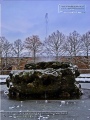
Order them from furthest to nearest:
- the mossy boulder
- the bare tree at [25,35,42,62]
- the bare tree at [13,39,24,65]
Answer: the bare tree at [13,39,24,65] < the bare tree at [25,35,42,62] < the mossy boulder

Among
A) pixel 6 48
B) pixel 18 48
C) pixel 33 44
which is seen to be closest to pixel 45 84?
pixel 33 44

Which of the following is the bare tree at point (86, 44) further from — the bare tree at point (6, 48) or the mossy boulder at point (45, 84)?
the mossy boulder at point (45, 84)

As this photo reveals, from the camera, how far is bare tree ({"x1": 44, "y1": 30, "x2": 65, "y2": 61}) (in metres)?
14.1

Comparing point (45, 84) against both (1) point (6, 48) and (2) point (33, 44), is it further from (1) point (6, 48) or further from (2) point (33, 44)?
(1) point (6, 48)

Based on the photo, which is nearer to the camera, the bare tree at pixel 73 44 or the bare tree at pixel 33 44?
the bare tree at pixel 33 44

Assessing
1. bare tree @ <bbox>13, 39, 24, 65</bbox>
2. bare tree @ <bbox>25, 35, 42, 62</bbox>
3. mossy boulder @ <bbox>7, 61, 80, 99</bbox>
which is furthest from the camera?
bare tree @ <bbox>13, 39, 24, 65</bbox>

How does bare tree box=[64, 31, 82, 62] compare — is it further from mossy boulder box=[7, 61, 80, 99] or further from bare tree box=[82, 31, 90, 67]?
mossy boulder box=[7, 61, 80, 99]

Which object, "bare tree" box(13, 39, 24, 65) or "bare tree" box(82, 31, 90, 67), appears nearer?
"bare tree" box(82, 31, 90, 67)

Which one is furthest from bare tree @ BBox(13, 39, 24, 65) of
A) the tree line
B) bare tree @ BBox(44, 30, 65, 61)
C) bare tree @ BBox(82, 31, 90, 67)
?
bare tree @ BBox(82, 31, 90, 67)

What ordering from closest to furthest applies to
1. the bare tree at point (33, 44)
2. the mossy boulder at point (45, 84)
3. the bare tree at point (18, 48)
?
1. the mossy boulder at point (45, 84)
2. the bare tree at point (33, 44)
3. the bare tree at point (18, 48)

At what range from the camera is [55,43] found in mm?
14180

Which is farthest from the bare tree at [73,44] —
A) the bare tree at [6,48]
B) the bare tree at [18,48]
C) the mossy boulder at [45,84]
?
the mossy boulder at [45,84]

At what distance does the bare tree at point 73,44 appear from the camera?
46.1 ft

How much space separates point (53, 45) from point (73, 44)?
1137 millimetres
